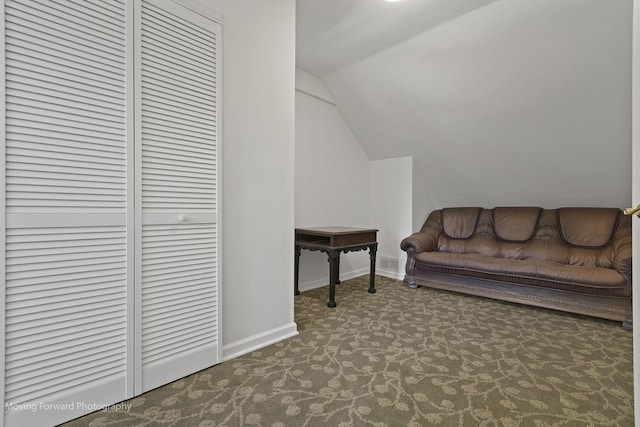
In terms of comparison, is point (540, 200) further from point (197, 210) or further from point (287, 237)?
point (197, 210)

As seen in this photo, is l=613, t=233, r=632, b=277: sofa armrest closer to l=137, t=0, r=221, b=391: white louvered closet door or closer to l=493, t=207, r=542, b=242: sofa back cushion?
l=493, t=207, r=542, b=242: sofa back cushion

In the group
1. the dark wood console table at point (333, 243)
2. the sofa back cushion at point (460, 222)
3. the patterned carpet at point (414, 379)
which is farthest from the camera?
the sofa back cushion at point (460, 222)

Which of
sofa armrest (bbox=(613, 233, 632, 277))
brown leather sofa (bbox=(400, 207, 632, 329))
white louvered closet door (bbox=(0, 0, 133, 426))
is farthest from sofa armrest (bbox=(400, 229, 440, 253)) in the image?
white louvered closet door (bbox=(0, 0, 133, 426))

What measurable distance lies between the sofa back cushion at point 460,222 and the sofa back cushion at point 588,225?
35.9 inches

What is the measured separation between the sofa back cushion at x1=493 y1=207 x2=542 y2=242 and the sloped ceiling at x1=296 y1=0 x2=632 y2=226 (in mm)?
226

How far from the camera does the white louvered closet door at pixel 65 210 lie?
123cm

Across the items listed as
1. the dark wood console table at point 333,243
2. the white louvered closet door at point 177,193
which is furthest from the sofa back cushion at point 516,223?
the white louvered closet door at point 177,193

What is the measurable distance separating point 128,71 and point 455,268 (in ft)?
11.2

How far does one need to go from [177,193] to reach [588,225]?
4082 millimetres

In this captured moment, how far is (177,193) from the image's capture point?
1.70 metres

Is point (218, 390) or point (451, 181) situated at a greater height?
point (451, 181)

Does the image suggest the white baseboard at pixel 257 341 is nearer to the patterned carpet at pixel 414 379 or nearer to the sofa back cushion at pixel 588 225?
the patterned carpet at pixel 414 379

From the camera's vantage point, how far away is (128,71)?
1.50 metres

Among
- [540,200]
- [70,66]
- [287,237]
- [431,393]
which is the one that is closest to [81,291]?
[70,66]
